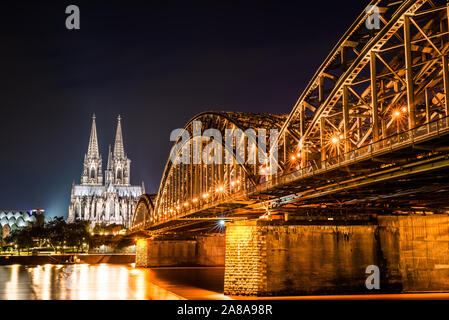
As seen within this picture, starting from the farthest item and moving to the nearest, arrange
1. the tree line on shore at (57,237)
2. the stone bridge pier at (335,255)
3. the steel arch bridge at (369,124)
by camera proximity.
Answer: the tree line on shore at (57,237) < the stone bridge pier at (335,255) < the steel arch bridge at (369,124)

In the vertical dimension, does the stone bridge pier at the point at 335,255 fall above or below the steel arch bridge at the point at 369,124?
below

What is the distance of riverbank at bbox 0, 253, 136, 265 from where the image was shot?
116 metres

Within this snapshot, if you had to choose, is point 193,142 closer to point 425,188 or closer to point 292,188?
point 292,188

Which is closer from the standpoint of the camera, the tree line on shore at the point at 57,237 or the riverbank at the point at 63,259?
the riverbank at the point at 63,259

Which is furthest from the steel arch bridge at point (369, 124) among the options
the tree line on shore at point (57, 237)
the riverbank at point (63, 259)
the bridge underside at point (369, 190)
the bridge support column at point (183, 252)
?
the tree line on shore at point (57, 237)

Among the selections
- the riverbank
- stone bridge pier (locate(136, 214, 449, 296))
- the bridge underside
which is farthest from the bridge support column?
stone bridge pier (locate(136, 214, 449, 296))

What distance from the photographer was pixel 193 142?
80.1 m

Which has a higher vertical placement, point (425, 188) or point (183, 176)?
point (183, 176)

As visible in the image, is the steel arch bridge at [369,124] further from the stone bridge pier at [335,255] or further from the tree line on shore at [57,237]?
the tree line on shore at [57,237]

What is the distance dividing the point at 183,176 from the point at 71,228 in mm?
93510

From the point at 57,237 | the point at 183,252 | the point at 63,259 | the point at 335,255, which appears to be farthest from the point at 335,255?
the point at 57,237

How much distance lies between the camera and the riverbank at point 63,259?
382 ft

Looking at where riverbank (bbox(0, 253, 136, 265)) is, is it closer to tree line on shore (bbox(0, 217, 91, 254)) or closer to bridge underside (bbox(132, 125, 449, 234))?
tree line on shore (bbox(0, 217, 91, 254))
